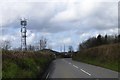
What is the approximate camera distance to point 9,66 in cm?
2027

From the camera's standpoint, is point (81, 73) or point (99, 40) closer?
point (81, 73)

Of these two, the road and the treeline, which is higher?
the treeline

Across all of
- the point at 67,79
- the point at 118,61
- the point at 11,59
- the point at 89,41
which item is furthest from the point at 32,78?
the point at 89,41

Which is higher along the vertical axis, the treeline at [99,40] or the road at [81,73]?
the treeline at [99,40]

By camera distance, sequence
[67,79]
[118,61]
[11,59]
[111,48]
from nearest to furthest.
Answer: [11,59], [67,79], [118,61], [111,48]

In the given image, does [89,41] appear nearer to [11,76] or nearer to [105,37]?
[105,37]

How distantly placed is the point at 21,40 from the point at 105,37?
69.4 metres

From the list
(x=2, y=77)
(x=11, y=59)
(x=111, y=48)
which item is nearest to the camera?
(x=2, y=77)

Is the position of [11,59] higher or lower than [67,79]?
higher

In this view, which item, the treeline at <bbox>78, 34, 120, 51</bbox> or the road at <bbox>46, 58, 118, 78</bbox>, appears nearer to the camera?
the road at <bbox>46, 58, 118, 78</bbox>

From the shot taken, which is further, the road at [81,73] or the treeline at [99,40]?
the treeline at [99,40]

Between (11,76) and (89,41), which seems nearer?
(11,76)

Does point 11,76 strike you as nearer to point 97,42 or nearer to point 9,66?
point 9,66

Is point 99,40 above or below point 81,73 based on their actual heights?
above
